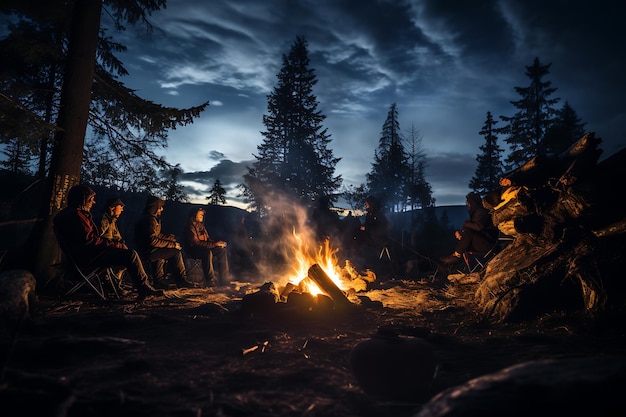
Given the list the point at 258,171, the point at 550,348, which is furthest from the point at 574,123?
the point at 550,348

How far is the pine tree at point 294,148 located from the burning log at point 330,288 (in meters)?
22.0

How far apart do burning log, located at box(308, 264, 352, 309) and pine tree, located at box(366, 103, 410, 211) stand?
31.7 meters

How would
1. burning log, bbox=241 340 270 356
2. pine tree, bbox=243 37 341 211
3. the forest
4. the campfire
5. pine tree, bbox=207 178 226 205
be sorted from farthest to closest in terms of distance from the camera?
pine tree, bbox=207 178 226 205
pine tree, bbox=243 37 341 211
the campfire
burning log, bbox=241 340 270 356
the forest

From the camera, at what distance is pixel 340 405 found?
250 centimetres

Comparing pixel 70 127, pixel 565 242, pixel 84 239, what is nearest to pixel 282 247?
pixel 70 127

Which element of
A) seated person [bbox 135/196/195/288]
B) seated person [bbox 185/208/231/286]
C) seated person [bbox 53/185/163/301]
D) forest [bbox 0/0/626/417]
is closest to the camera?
forest [bbox 0/0/626/417]

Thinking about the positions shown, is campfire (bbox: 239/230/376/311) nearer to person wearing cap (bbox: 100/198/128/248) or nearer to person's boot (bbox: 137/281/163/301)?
person's boot (bbox: 137/281/163/301)

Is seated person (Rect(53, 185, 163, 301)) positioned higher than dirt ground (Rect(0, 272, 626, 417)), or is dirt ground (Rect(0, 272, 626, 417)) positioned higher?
seated person (Rect(53, 185, 163, 301))

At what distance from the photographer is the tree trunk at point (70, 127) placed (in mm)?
6367

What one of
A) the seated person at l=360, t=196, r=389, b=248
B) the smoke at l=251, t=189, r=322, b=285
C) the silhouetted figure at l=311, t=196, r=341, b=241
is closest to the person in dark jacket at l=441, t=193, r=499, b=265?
the seated person at l=360, t=196, r=389, b=248

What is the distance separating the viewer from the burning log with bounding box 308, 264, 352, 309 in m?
→ 5.97

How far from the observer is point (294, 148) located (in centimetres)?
2966

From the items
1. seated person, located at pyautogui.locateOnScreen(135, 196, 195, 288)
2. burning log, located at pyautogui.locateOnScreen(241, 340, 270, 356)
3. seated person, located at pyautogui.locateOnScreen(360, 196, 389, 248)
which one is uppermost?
seated person, located at pyautogui.locateOnScreen(360, 196, 389, 248)

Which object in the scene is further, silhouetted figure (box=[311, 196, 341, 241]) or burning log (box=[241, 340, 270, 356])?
silhouetted figure (box=[311, 196, 341, 241])
